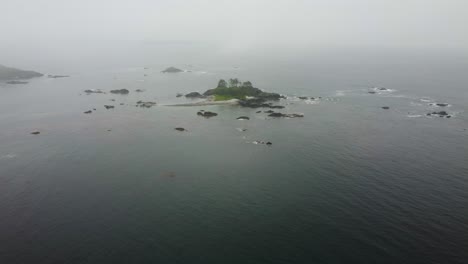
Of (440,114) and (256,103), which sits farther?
(256,103)

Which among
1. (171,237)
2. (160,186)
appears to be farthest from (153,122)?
(171,237)

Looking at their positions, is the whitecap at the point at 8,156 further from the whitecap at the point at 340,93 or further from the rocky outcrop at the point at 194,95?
the whitecap at the point at 340,93

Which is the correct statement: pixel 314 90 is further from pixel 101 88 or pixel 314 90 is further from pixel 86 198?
pixel 86 198

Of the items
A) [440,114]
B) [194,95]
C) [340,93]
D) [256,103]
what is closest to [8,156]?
[194,95]

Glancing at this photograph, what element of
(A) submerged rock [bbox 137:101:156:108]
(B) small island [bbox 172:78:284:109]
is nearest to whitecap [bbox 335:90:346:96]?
(B) small island [bbox 172:78:284:109]

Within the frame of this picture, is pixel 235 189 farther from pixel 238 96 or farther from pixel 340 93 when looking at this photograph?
pixel 340 93

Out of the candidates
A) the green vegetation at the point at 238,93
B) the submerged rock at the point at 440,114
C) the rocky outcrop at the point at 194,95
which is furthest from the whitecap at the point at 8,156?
the submerged rock at the point at 440,114

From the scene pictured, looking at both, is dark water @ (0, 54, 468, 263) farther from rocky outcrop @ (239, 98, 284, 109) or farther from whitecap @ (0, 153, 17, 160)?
rocky outcrop @ (239, 98, 284, 109)

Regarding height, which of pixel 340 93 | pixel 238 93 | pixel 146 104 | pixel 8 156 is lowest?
pixel 8 156
